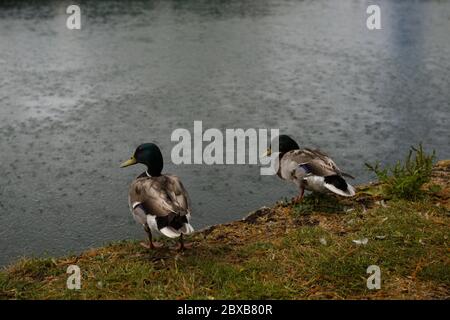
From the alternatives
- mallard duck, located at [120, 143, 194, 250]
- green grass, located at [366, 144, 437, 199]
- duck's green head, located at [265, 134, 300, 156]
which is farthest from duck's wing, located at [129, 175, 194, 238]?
green grass, located at [366, 144, 437, 199]

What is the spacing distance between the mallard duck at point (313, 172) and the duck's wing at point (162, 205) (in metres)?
1.51

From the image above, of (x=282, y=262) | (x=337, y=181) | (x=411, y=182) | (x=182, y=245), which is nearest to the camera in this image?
(x=282, y=262)

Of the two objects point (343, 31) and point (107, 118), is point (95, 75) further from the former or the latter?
point (343, 31)

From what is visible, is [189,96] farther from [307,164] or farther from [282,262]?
[282,262]

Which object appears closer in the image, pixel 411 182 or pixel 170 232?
pixel 170 232

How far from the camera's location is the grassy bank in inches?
173

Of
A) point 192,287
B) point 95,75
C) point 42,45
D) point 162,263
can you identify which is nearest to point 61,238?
point 162,263

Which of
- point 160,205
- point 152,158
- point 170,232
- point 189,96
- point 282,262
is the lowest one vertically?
point 282,262

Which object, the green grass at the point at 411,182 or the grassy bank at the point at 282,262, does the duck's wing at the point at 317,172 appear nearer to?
the grassy bank at the point at 282,262

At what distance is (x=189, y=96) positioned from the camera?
37.2 ft

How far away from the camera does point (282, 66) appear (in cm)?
1342

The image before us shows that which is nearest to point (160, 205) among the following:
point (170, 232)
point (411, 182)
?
point (170, 232)

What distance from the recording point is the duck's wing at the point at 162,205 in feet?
14.9

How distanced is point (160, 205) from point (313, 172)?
1.86 m
